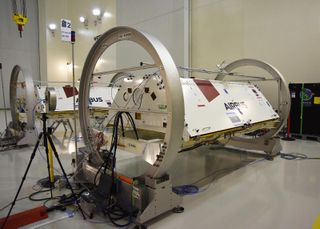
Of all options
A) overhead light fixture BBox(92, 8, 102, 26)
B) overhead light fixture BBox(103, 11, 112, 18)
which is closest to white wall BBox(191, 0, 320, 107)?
overhead light fixture BBox(103, 11, 112, 18)

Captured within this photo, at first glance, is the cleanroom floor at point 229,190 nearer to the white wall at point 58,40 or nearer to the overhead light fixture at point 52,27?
the white wall at point 58,40

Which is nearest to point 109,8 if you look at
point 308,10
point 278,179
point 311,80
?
point 308,10

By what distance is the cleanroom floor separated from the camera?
86.5 inches

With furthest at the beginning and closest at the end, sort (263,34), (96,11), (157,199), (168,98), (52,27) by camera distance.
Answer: (52,27) < (96,11) < (263,34) < (157,199) < (168,98)

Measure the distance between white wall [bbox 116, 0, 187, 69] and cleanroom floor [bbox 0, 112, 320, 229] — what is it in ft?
14.9

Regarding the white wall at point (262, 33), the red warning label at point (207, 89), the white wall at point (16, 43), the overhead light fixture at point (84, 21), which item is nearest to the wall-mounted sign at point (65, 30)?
the red warning label at point (207, 89)

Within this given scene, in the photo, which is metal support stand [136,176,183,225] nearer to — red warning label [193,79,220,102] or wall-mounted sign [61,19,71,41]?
red warning label [193,79,220,102]

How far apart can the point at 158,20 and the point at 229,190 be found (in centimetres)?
718

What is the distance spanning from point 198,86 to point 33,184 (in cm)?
252

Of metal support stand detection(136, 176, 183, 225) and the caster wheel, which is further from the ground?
metal support stand detection(136, 176, 183, 225)

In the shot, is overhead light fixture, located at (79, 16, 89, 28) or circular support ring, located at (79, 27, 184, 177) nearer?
circular support ring, located at (79, 27, 184, 177)

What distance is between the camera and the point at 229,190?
2.91 meters

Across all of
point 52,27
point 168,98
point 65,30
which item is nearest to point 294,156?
point 168,98

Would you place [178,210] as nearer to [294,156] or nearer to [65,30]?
[65,30]
